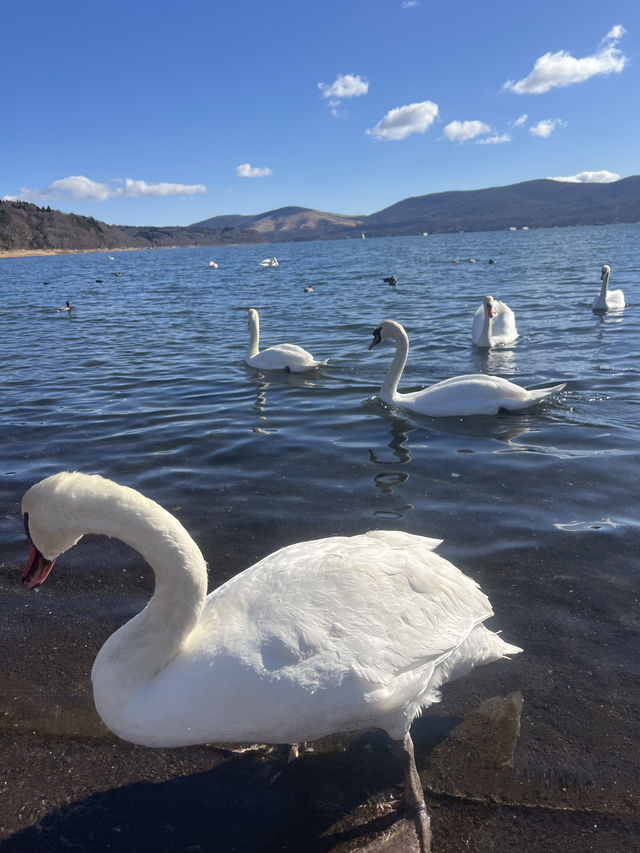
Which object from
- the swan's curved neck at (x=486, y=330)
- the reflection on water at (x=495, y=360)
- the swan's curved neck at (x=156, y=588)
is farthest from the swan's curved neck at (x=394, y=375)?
the swan's curved neck at (x=156, y=588)

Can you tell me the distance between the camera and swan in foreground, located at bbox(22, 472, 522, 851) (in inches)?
106

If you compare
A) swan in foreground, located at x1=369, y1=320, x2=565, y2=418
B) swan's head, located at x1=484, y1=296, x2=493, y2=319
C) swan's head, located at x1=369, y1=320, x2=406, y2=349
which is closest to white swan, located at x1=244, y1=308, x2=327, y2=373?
swan's head, located at x1=369, y1=320, x2=406, y2=349

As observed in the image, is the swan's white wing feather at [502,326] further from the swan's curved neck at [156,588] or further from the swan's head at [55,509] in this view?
the swan's head at [55,509]

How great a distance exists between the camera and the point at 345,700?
276 cm

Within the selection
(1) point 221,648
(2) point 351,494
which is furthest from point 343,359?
(1) point 221,648

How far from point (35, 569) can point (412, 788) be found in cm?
214

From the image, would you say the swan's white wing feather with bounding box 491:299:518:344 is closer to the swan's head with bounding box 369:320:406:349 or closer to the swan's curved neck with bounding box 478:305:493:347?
the swan's curved neck with bounding box 478:305:493:347

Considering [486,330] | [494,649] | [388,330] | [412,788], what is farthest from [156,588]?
[486,330]

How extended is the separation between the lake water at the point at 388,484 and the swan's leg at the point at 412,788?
1.00 ft

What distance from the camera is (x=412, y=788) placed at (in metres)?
3.03

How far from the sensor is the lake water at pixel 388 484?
3.75 m

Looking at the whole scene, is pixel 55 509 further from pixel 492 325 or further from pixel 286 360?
pixel 492 325

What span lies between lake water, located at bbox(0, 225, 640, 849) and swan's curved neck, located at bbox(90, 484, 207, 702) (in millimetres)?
1102

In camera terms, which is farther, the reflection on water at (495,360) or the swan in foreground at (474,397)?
the reflection on water at (495,360)
